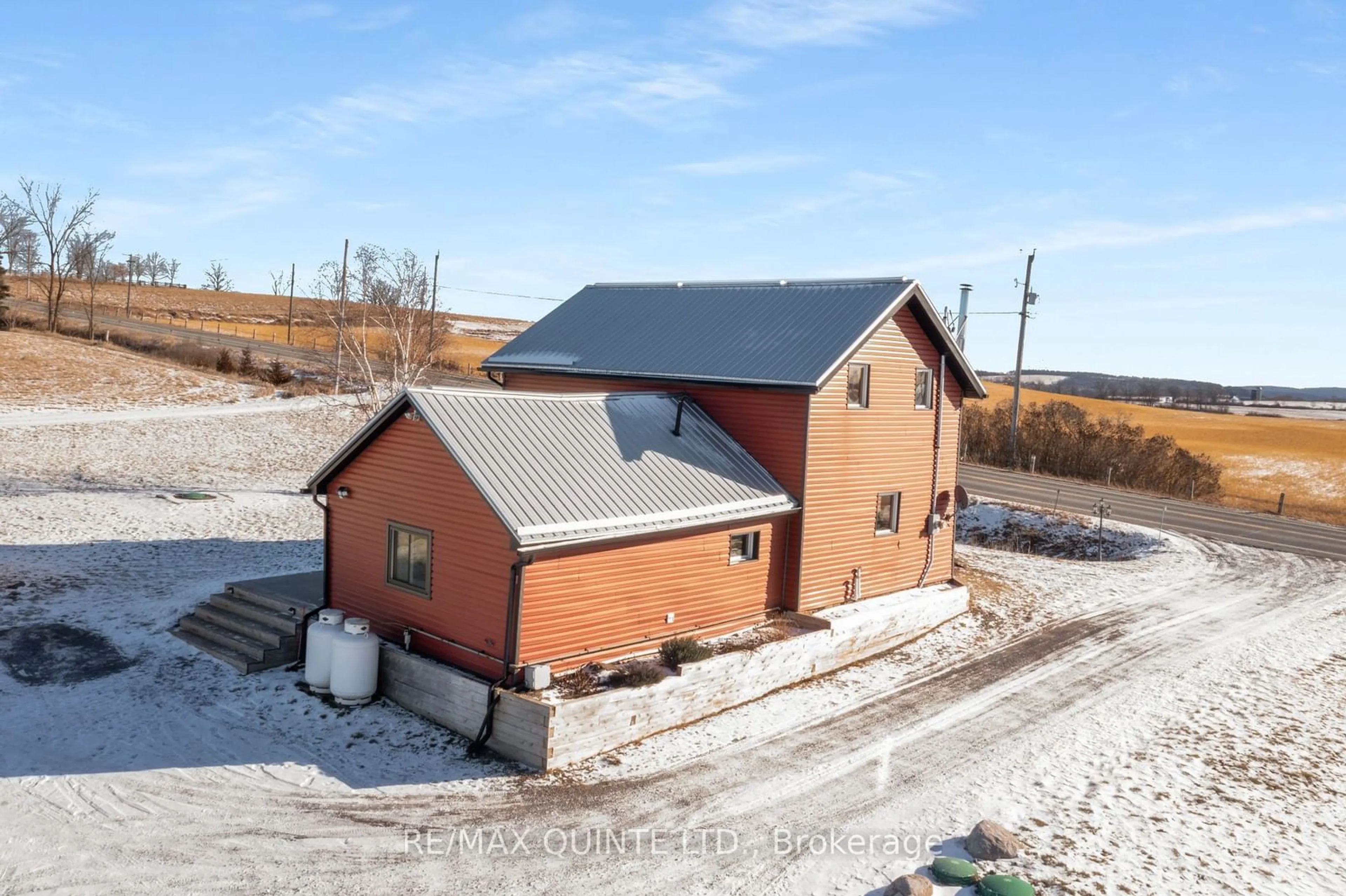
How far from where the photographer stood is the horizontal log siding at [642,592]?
14.9m

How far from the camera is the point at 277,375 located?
50.8 m

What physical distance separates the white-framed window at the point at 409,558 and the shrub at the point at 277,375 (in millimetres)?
37759

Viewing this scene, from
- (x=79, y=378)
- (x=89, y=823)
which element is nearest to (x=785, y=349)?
(x=89, y=823)

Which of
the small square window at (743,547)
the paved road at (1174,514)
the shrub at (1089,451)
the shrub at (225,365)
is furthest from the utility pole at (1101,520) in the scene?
the shrub at (225,365)

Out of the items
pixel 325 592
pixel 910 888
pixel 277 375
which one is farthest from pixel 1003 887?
pixel 277 375

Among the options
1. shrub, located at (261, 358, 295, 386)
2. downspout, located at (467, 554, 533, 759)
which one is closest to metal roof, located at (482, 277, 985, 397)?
downspout, located at (467, 554, 533, 759)

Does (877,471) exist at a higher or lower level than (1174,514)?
higher

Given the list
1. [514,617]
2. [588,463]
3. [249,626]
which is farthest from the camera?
[249,626]

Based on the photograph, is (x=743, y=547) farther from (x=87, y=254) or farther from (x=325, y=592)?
(x=87, y=254)

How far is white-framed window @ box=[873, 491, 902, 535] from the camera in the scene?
21641 mm

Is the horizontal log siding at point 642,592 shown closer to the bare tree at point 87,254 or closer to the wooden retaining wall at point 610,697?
the wooden retaining wall at point 610,697

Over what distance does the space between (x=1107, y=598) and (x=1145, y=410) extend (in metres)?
88.1

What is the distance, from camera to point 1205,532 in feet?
117

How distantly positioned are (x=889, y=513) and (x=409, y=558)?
37.4 ft
